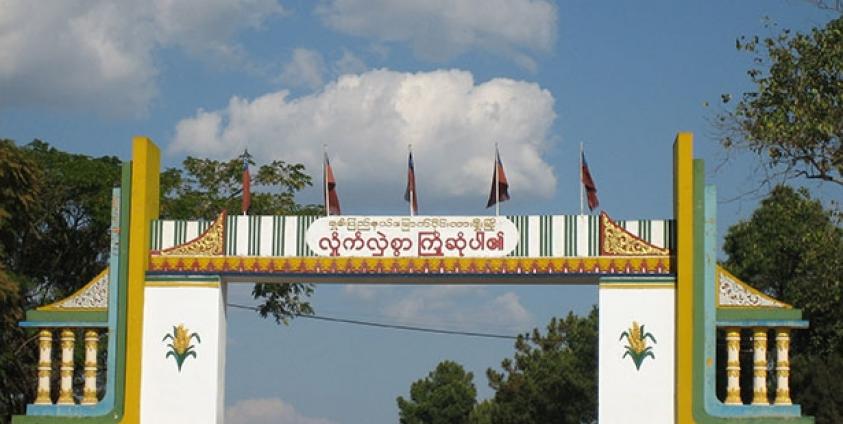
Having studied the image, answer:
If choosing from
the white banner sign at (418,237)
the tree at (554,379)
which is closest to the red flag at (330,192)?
the white banner sign at (418,237)

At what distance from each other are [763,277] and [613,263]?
67.3 ft

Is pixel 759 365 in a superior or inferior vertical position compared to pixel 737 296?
inferior

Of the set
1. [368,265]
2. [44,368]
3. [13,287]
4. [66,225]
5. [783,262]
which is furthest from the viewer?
[783,262]

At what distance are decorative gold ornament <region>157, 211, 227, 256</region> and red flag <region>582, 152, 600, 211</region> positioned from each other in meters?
5.12

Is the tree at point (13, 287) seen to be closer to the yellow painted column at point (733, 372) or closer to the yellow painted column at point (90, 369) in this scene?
the yellow painted column at point (90, 369)

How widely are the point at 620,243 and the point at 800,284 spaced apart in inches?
693

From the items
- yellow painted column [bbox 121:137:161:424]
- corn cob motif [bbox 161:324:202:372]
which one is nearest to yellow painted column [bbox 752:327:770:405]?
corn cob motif [bbox 161:324:202:372]

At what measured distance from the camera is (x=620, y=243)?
68.2ft

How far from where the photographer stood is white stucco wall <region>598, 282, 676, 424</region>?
67.2ft

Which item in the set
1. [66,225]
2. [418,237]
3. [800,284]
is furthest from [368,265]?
[800,284]

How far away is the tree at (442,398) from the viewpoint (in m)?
61.0

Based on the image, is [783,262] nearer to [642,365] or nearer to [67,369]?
[642,365]

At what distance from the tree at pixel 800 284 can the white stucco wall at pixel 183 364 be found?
29.8 feet

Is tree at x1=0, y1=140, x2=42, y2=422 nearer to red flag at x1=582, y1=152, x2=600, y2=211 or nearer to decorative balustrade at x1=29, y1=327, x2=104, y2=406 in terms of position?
decorative balustrade at x1=29, y1=327, x2=104, y2=406
